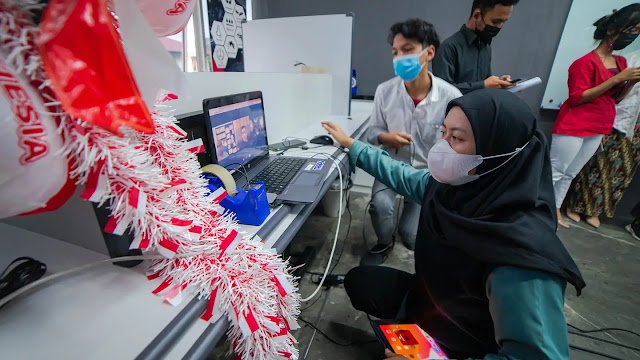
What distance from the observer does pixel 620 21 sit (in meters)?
1.80

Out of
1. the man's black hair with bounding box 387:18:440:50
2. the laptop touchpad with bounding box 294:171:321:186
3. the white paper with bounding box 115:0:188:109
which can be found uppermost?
the man's black hair with bounding box 387:18:440:50

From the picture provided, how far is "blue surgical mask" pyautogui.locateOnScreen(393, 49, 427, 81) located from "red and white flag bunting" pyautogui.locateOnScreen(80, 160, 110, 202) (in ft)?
4.63

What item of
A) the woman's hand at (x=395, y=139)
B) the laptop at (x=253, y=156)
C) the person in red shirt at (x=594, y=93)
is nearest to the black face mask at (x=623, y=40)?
the person in red shirt at (x=594, y=93)

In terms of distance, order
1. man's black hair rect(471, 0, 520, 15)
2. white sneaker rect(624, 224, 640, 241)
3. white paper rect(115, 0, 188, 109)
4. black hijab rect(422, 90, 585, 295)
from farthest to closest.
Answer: white sneaker rect(624, 224, 640, 241) < man's black hair rect(471, 0, 520, 15) < black hijab rect(422, 90, 585, 295) < white paper rect(115, 0, 188, 109)

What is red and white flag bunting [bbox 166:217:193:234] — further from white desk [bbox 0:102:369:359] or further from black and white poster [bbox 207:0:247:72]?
black and white poster [bbox 207:0:247:72]

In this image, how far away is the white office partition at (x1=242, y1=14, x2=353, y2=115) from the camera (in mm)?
2193

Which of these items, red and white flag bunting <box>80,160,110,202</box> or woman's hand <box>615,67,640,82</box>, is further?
woman's hand <box>615,67,640,82</box>

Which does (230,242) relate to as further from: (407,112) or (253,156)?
(407,112)

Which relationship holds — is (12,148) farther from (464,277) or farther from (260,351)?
(464,277)

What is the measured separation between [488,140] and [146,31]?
74 cm

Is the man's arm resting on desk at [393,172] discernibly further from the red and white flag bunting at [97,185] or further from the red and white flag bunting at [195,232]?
→ the red and white flag bunting at [97,185]

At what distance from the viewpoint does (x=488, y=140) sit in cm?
69

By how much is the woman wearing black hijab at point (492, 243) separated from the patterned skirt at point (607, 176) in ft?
7.68

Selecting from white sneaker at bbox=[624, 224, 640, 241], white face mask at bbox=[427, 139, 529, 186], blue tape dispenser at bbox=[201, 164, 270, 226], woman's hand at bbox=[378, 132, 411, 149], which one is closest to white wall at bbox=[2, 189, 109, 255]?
blue tape dispenser at bbox=[201, 164, 270, 226]
